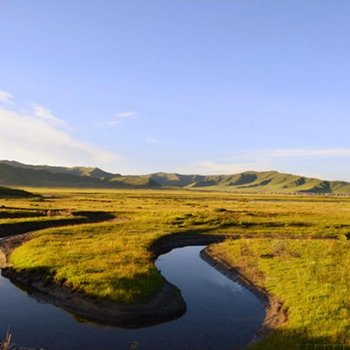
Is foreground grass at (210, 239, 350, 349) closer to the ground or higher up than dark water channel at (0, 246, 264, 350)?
higher up

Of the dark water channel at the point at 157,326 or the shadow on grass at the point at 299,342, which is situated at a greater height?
the shadow on grass at the point at 299,342

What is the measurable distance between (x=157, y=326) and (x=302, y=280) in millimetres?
14440

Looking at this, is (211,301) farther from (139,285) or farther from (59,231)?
(59,231)

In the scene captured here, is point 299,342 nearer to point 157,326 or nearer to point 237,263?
point 157,326

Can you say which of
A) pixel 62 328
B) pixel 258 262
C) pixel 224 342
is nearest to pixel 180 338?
pixel 224 342

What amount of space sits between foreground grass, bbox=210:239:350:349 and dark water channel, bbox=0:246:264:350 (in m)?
2.58

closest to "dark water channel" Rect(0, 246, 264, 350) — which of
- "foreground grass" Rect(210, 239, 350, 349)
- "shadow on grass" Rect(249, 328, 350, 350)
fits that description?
"shadow on grass" Rect(249, 328, 350, 350)

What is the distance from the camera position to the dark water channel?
82.9ft

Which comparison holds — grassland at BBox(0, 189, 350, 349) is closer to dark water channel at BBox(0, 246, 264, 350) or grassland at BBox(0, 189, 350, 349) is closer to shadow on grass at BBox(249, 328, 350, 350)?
shadow on grass at BBox(249, 328, 350, 350)

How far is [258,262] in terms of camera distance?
146 ft

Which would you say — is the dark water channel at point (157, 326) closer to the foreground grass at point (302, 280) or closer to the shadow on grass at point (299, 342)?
the shadow on grass at point (299, 342)

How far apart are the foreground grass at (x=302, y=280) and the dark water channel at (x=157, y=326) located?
2584 mm

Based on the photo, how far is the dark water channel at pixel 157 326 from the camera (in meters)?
25.3

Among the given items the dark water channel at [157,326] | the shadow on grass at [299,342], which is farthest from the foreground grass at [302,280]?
the dark water channel at [157,326]
